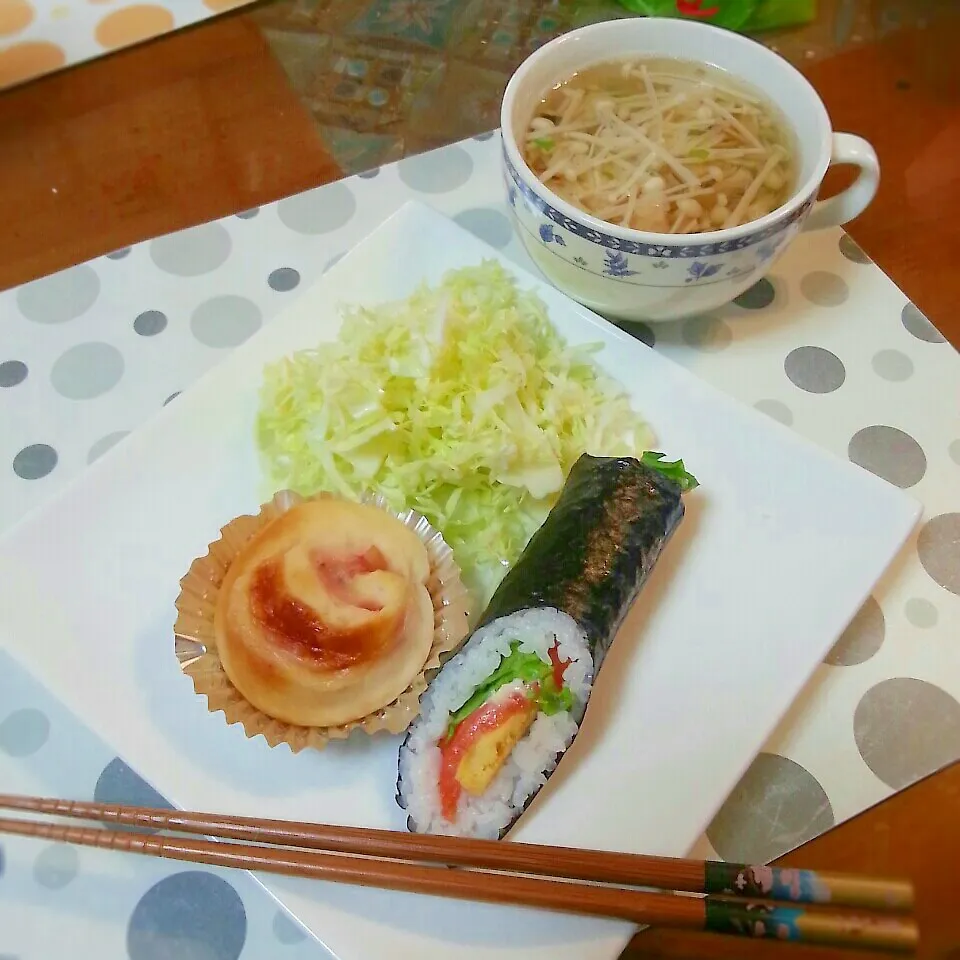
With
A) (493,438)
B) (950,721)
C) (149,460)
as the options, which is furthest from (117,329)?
(950,721)

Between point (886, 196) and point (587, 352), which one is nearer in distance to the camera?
point (587, 352)

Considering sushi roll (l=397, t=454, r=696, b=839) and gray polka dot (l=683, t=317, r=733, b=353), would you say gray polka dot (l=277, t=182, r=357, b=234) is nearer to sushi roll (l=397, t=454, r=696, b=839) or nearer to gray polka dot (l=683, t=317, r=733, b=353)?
gray polka dot (l=683, t=317, r=733, b=353)

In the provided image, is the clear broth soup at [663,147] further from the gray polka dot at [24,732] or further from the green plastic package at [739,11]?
the gray polka dot at [24,732]

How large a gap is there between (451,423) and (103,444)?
57 centimetres

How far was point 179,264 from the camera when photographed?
155 centimetres

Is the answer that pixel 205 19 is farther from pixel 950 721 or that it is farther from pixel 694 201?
pixel 950 721

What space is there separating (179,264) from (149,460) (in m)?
0.51

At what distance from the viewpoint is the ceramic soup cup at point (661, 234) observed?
1153 mm

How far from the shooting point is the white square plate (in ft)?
3.08

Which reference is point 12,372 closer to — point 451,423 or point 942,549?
point 451,423

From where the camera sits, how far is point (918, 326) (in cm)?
144

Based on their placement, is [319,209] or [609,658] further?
[319,209]

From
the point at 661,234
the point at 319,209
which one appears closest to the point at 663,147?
the point at 661,234

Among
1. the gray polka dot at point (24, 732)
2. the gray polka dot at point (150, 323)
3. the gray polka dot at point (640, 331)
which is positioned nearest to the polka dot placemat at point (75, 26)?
the gray polka dot at point (150, 323)
